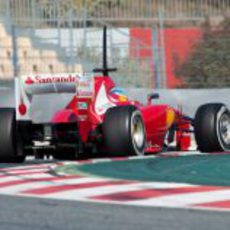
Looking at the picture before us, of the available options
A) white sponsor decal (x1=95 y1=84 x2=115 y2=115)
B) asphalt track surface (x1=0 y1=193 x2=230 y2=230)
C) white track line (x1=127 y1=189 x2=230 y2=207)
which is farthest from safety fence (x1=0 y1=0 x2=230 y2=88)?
asphalt track surface (x1=0 y1=193 x2=230 y2=230)

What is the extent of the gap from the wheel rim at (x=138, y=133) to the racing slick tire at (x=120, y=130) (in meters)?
0.11

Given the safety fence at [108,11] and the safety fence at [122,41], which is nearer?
the safety fence at [122,41]

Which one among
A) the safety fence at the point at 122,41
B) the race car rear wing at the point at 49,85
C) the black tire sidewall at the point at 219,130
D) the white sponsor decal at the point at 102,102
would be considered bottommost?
the black tire sidewall at the point at 219,130

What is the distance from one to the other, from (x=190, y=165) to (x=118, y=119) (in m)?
1.54

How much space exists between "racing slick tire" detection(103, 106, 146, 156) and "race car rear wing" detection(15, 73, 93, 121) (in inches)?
23.8

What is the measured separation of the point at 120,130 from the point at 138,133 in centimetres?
64

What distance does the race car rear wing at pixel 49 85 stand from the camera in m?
13.7

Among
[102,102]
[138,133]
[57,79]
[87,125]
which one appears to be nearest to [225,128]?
[138,133]

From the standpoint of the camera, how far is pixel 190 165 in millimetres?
12156

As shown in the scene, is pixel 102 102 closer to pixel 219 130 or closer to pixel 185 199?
pixel 219 130

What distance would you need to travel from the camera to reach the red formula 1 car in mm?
13422

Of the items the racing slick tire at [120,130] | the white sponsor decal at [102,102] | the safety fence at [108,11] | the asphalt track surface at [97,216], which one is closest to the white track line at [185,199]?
the asphalt track surface at [97,216]

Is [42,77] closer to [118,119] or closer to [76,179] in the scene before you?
[118,119]

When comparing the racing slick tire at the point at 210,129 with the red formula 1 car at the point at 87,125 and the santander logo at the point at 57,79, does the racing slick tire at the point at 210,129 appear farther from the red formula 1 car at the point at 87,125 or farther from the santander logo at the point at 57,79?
the santander logo at the point at 57,79
